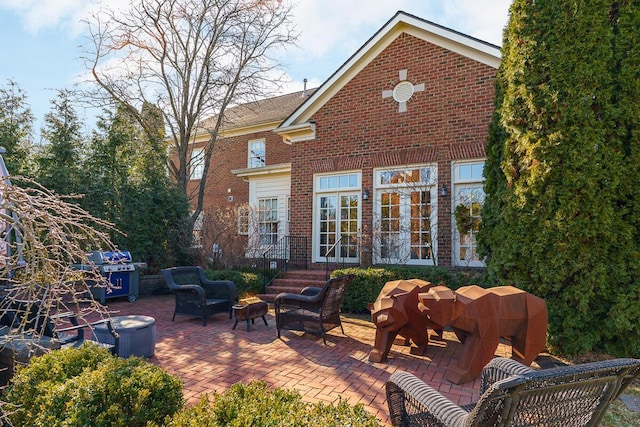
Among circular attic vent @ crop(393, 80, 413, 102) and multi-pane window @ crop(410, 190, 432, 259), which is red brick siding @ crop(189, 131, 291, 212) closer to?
circular attic vent @ crop(393, 80, 413, 102)

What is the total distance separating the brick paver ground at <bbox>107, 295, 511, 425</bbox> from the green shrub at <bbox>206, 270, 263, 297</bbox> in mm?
1834

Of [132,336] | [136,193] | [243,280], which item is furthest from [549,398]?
[136,193]

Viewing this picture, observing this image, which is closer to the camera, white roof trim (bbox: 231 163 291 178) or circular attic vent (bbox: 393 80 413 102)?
circular attic vent (bbox: 393 80 413 102)

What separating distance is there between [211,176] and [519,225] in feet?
50.6

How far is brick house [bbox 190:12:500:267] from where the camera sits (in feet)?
29.3

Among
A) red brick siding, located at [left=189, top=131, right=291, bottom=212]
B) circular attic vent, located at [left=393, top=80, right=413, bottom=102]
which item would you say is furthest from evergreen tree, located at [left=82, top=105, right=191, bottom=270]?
circular attic vent, located at [left=393, top=80, right=413, bottom=102]

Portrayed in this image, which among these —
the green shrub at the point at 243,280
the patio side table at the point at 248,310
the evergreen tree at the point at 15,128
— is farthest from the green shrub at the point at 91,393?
the evergreen tree at the point at 15,128

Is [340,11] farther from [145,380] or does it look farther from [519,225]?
[145,380]

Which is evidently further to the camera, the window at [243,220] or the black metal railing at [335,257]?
the window at [243,220]

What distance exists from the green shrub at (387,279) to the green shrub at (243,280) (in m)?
2.22

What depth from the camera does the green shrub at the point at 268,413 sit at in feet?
6.70

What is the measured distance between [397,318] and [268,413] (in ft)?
10.5

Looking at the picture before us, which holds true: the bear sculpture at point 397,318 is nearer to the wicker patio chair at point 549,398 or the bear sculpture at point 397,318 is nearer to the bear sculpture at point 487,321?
the bear sculpture at point 487,321

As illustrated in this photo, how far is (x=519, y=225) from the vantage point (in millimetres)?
5789
